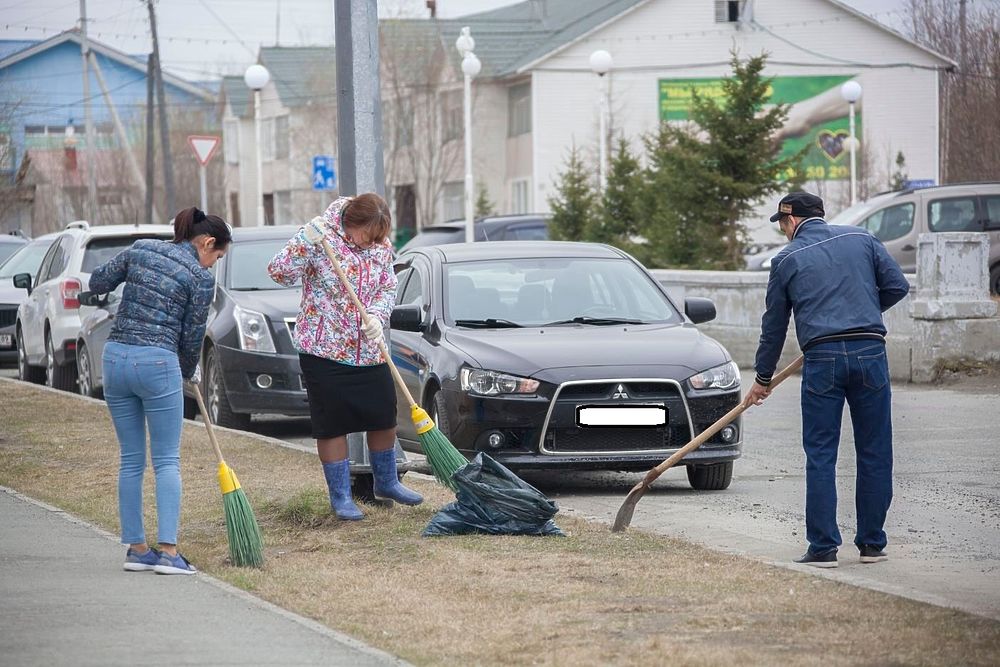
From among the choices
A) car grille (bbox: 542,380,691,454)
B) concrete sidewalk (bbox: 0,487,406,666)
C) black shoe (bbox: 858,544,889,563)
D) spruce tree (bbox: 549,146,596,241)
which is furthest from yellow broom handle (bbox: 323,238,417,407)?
spruce tree (bbox: 549,146,596,241)

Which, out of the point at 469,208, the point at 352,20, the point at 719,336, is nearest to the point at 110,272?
the point at 352,20

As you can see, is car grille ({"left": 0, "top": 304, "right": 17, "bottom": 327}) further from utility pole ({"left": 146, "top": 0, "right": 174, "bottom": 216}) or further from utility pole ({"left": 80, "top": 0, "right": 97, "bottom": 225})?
utility pole ({"left": 80, "top": 0, "right": 97, "bottom": 225})

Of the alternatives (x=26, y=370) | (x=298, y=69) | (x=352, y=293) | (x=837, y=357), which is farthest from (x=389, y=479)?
(x=298, y=69)

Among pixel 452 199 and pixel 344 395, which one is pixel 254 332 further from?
pixel 452 199

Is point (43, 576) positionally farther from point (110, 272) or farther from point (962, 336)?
point (962, 336)

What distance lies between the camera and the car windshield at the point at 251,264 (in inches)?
575

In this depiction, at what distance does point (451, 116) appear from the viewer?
Result: 177ft

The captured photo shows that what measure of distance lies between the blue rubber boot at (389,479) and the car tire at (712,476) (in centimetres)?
219

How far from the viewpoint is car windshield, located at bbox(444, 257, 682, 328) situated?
433 inches

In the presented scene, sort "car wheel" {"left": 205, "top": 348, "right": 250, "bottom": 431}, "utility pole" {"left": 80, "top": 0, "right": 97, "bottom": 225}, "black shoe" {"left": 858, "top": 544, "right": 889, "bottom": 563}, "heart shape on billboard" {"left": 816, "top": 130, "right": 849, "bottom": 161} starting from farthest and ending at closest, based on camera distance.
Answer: "heart shape on billboard" {"left": 816, "top": 130, "right": 849, "bottom": 161}, "utility pole" {"left": 80, "top": 0, "right": 97, "bottom": 225}, "car wheel" {"left": 205, "top": 348, "right": 250, "bottom": 431}, "black shoe" {"left": 858, "top": 544, "right": 889, "bottom": 563}

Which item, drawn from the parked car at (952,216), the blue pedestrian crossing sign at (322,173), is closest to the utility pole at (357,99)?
the parked car at (952,216)

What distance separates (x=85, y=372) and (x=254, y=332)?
174 inches

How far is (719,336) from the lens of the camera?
20141 millimetres

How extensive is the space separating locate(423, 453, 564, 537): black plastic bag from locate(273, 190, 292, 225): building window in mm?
59510
